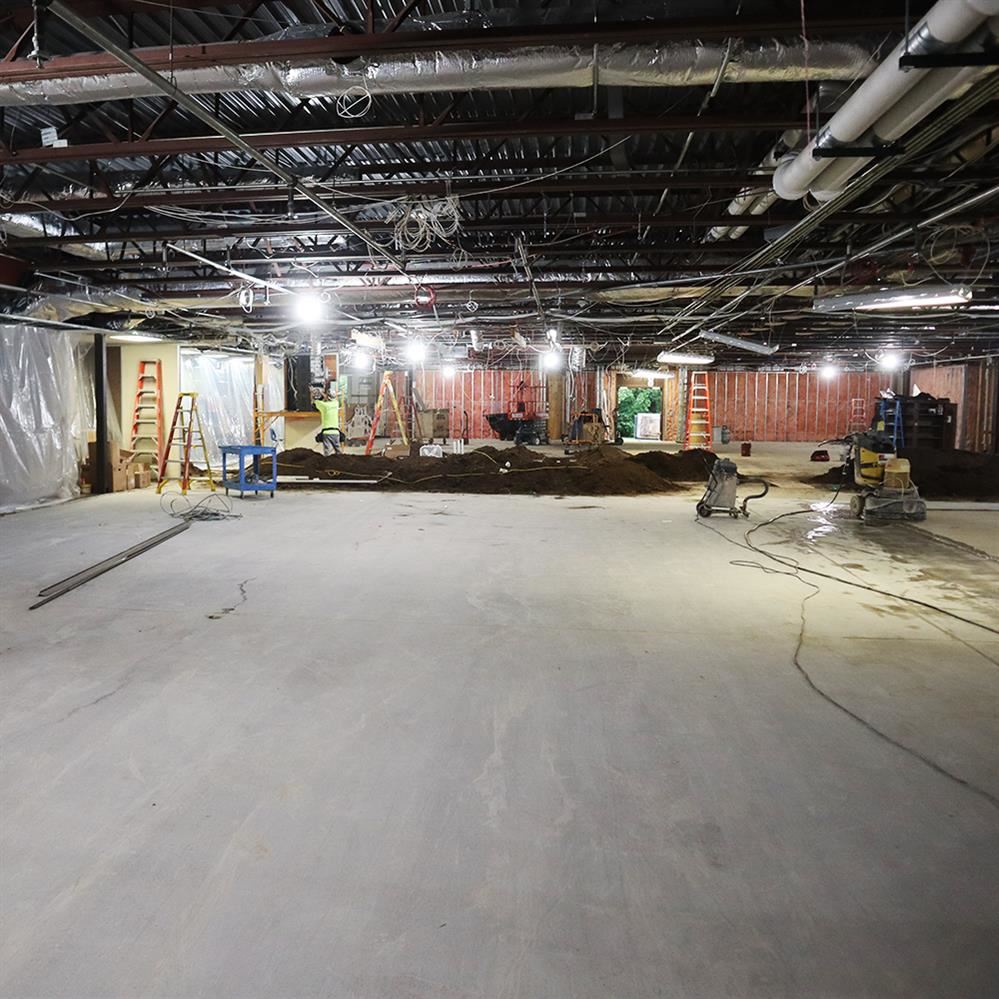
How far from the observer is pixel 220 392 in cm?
1470

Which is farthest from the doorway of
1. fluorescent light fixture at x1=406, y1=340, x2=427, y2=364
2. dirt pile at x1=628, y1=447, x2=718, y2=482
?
dirt pile at x1=628, y1=447, x2=718, y2=482

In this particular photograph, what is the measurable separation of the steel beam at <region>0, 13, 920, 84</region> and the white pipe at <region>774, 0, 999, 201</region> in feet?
1.25

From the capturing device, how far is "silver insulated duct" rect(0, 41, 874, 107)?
127 inches

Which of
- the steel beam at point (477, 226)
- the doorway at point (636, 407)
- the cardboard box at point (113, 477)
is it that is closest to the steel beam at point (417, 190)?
the steel beam at point (477, 226)

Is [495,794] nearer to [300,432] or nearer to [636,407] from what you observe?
[300,432]

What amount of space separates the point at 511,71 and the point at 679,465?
1048 centimetres

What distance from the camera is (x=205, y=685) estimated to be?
3.33m

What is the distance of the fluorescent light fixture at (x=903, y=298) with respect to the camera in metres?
7.27

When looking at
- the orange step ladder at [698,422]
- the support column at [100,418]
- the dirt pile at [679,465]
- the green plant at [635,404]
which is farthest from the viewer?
the green plant at [635,404]

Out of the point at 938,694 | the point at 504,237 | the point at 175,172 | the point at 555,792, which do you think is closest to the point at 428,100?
the point at 175,172

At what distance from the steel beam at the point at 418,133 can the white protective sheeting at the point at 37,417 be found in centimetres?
531

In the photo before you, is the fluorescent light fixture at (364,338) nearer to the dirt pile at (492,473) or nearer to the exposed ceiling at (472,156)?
the dirt pile at (492,473)

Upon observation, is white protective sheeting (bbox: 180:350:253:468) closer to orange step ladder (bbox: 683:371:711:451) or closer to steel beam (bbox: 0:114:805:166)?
steel beam (bbox: 0:114:805:166)

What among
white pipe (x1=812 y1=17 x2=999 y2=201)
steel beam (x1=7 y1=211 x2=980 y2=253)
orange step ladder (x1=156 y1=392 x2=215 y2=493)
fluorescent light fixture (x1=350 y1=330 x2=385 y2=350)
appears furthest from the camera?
fluorescent light fixture (x1=350 y1=330 x2=385 y2=350)
